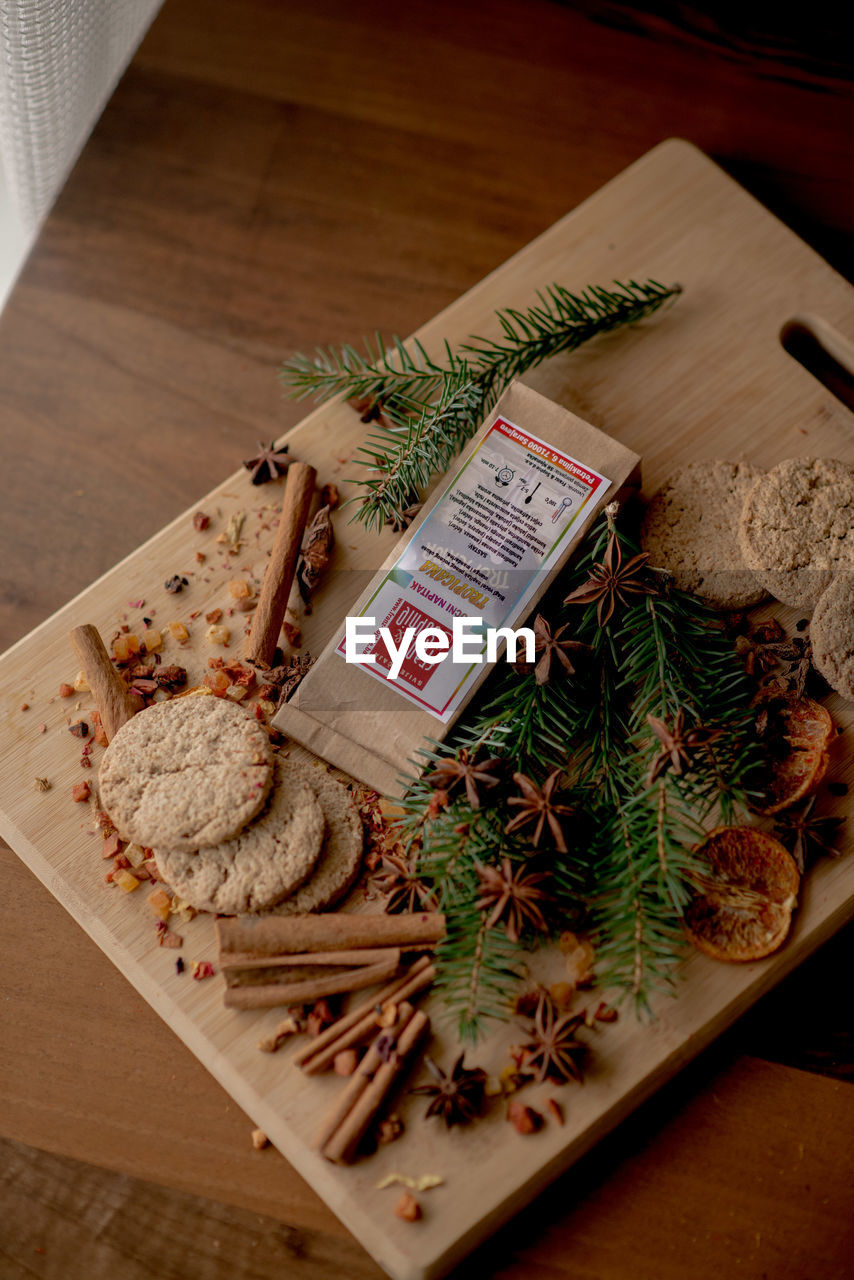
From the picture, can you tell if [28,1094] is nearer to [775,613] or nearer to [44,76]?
[775,613]

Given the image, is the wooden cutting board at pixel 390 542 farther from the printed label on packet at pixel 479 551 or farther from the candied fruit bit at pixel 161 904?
the printed label on packet at pixel 479 551

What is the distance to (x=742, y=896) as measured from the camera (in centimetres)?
129

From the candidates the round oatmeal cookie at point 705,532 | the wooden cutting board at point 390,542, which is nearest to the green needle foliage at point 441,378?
the wooden cutting board at point 390,542

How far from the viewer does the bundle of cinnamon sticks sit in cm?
128

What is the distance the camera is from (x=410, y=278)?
5.60 ft

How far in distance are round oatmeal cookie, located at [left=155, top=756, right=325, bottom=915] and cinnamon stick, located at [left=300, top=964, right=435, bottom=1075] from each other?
0.19 m

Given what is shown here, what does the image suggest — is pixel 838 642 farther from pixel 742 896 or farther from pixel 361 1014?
pixel 361 1014

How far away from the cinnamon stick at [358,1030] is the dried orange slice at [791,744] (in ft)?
1.68

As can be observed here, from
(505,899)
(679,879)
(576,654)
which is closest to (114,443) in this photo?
(576,654)

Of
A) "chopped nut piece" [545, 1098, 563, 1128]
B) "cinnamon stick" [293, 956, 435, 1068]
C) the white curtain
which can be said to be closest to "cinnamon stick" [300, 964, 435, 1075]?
"cinnamon stick" [293, 956, 435, 1068]

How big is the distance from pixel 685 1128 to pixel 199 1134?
68 centimetres

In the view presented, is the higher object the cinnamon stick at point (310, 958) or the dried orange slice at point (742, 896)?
the dried orange slice at point (742, 896)

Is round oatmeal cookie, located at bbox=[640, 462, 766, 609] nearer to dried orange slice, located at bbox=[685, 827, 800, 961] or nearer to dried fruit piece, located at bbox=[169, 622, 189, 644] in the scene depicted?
dried orange slice, located at bbox=[685, 827, 800, 961]

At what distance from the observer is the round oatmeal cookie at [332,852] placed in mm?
1307
